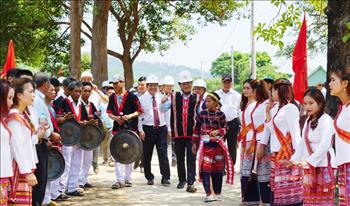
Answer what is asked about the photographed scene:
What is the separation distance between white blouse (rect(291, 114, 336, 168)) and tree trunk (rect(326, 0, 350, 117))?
2507 millimetres

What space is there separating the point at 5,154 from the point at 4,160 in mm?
55

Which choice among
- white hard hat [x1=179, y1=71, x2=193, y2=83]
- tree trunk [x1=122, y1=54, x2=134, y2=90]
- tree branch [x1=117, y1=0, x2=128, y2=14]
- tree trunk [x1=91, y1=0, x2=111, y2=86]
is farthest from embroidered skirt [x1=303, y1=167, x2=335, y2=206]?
tree trunk [x1=122, y1=54, x2=134, y2=90]

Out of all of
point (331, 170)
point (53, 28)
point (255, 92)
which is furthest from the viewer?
point (53, 28)

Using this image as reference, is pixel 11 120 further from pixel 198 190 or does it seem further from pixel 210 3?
pixel 210 3

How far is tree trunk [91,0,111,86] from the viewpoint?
16.1 m

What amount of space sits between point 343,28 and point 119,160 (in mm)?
4363

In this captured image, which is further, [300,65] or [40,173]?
[300,65]

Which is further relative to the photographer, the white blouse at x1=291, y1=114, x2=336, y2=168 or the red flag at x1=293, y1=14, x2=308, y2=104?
the red flag at x1=293, y1=14, x2=308, y2=104

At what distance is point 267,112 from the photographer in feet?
25.6

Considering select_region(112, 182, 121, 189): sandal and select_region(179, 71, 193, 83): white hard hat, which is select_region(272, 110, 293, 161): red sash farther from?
select_region(112, 182, 121, 189): sandal

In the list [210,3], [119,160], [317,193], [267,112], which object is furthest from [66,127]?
[210,3]

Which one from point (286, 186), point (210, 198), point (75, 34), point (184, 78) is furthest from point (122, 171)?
point (75, 34)

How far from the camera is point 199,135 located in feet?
30.2

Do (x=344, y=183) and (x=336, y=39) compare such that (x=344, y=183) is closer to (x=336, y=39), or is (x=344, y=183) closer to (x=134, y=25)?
(x=336, y=39)
